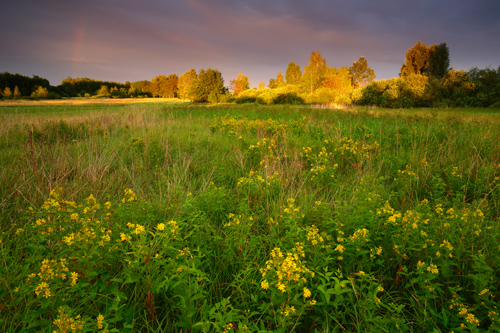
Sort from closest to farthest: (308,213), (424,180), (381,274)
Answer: (381,274) < (308,213) < (424,180)

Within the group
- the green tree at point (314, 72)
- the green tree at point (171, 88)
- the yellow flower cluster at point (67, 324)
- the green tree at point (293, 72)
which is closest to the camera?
the yellow flower cluster at point (67, 324)

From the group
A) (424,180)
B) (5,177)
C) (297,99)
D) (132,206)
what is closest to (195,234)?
(132,206)

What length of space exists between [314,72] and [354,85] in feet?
44.1

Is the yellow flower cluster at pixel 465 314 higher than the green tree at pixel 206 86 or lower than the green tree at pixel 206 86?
lower

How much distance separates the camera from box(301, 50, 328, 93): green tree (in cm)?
4406

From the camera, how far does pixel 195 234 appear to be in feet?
7.13

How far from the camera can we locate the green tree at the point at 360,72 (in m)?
50.4

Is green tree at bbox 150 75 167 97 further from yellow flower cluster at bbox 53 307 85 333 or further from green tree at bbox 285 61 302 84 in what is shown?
yellow flower cluster at bbox 53 307 85 333

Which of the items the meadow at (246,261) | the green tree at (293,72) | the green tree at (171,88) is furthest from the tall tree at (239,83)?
the meadow at (246,261)

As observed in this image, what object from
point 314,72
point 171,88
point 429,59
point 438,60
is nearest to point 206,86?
point 314,72

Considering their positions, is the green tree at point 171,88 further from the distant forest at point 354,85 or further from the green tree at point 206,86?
the green tree at point 206,86

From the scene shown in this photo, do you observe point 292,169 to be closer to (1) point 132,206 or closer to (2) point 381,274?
(2) point 381,274

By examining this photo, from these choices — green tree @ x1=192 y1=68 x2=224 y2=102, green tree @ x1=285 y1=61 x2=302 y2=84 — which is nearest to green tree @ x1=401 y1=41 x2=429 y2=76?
green tree @ x1=285 y1=61 x2=302 y2=84

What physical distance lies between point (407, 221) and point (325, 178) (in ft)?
5.49
